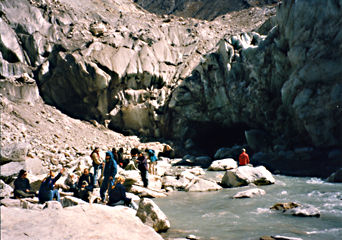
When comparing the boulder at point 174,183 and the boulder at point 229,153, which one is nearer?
the boulder at point 174,183

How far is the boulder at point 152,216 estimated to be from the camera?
7.81 meters

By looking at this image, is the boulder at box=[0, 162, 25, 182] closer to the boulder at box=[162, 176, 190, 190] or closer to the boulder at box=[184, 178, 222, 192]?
the boulder at box=[162, 176, 190, 190]

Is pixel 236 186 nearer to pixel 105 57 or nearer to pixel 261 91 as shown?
pixel 261 91

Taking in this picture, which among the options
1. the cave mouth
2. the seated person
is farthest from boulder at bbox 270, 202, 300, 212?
the cave mouth

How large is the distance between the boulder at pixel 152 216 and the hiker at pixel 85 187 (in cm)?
337

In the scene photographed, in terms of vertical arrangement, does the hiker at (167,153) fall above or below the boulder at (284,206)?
above

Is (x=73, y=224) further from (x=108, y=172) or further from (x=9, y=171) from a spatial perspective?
(x=9, y=171)

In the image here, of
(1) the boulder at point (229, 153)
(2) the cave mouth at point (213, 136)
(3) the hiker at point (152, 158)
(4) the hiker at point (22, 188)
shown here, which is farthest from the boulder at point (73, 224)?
(2) the cave mouth at point (213, 136)

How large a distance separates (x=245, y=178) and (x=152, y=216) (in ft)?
26.5

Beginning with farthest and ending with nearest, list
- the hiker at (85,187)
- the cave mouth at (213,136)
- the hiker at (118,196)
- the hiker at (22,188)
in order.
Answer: the cave mouth at (213,136) → the hiker at (85,187) → the hiker at (22,188) → the hiker at (118,196)

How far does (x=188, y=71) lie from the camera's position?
39781 mm

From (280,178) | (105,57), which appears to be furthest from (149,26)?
(280,178)

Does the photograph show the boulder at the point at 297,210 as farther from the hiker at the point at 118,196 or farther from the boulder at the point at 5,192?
the boulder at the point at 5,192

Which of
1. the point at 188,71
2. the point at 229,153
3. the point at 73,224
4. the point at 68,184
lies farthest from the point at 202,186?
the point at 188,71
